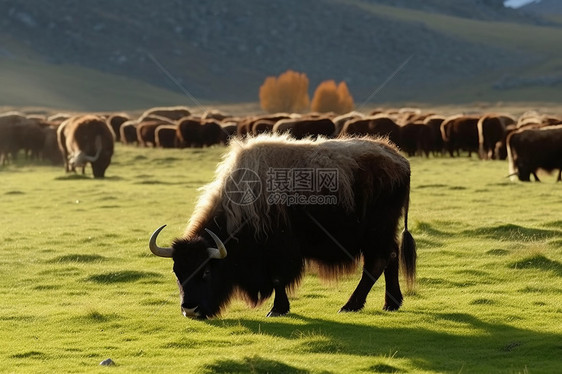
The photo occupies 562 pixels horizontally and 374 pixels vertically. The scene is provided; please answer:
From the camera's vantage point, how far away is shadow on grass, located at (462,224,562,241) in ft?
41.3

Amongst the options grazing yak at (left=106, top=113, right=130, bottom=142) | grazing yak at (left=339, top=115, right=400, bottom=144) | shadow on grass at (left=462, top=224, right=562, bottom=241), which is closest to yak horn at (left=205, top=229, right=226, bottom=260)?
shadow on grass at (left=462, top=224, right=562, bottom=241)

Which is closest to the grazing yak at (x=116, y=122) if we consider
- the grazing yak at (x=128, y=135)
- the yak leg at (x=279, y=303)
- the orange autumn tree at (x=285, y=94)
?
the grazing yak at (x=128, y=135)

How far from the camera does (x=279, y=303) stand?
8.52 m

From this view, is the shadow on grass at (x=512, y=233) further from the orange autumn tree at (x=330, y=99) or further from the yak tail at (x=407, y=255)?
the orange autumn tree at (x=330, y=99)

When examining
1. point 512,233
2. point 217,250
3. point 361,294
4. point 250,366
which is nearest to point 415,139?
point 512,233

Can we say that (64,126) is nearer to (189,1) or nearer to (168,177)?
(168,177)

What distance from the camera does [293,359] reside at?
6.81 m

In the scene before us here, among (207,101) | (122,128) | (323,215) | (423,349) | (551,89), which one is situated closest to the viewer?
(423,349)

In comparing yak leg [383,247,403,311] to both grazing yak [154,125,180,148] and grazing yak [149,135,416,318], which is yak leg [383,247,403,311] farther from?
grazing yak [154,125,180,148]

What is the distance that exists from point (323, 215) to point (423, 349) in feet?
6.19

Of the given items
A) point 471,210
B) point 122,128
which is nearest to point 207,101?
point 122,128

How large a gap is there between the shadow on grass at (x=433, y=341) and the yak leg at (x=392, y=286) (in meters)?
0.48

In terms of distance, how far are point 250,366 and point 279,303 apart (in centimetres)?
208

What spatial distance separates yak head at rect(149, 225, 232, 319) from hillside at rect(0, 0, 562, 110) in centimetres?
14768
